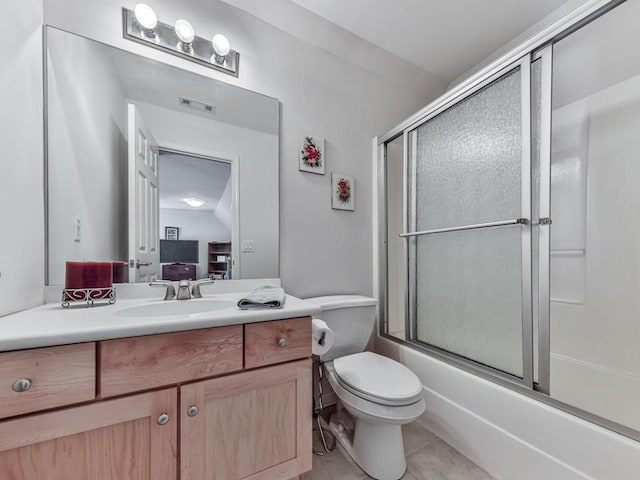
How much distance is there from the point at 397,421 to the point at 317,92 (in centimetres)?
184

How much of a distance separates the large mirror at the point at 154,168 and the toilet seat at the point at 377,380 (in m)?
0.64

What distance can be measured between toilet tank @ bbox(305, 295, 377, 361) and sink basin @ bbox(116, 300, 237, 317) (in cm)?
54

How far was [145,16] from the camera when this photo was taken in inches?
48.1

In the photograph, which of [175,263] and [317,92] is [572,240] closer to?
[317,92]

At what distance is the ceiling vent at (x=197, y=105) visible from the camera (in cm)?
134

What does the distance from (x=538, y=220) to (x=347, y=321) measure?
3.34 ft

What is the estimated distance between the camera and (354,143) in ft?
6.15

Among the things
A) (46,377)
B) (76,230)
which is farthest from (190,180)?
(46,377)

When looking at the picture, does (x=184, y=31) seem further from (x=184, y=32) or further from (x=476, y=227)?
(x=476, y=227)

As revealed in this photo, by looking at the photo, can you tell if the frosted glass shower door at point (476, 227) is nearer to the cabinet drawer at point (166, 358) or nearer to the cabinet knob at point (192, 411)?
the cabinet drawer at point (166, 358)

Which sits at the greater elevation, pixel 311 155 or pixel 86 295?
pixel 311 155

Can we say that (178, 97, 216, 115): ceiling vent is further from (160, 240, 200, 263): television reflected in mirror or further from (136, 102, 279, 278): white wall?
(160, 240, 200, 263): television reflected in mirror

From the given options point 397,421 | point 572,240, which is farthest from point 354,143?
point 397,421

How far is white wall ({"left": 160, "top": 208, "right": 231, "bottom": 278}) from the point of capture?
1.30 metres
